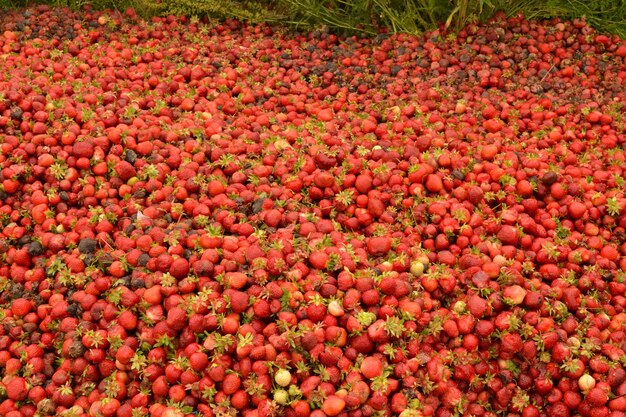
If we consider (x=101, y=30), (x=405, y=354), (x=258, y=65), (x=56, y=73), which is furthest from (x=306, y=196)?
(x=101, y=30)

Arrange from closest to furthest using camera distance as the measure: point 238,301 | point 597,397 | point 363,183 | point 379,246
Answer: point 597,397
point 238,301
point 379,246
point 363,183

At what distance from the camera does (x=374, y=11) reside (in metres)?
5.05

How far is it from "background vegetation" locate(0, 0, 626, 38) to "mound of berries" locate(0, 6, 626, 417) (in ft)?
0.67

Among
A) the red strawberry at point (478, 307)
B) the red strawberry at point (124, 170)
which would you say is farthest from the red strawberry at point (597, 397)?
the red strawberry at point (124, 170)

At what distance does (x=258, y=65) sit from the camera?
466 cm

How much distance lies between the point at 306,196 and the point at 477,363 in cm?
127

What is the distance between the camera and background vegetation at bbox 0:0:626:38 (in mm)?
4811

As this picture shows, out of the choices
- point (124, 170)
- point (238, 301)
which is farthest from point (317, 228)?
point (124, 170)

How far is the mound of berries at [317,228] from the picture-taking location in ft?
8.25

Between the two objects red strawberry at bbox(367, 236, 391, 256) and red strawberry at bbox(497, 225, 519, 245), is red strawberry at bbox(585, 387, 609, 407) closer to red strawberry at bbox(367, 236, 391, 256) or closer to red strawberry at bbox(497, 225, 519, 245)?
red strawberry at bbox(497, 225, 519, 245)

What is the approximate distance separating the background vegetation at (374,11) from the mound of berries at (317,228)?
0.67 ft

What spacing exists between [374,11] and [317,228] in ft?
9.09

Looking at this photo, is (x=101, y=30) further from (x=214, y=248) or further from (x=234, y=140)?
(x=214, y=248)

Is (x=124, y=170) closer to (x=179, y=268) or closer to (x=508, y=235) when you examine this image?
(x=179, y=268)
